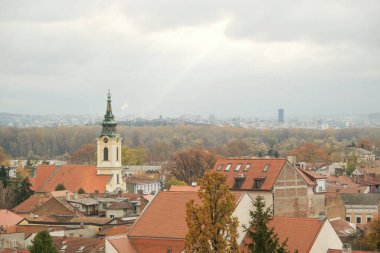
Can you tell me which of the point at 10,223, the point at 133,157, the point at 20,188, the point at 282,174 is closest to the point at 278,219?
the point at 282,174

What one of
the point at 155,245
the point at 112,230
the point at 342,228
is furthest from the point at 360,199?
the point at 155,245

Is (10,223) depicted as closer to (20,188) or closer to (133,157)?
(20,188)

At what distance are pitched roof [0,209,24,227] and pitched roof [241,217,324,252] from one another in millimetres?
28550

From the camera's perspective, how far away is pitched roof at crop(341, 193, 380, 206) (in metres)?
78.2

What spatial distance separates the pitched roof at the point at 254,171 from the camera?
184 ft

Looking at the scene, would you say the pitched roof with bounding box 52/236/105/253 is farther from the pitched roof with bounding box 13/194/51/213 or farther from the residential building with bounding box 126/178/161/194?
the residential building with bounding box 126/178/161/194

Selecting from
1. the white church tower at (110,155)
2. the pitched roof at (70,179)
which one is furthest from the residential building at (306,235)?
the white church tower at (110,155)

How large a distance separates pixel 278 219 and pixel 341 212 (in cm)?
3172

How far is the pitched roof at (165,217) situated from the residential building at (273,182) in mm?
9245

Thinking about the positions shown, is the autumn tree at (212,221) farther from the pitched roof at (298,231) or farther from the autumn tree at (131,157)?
the autumn tree at (131,157)

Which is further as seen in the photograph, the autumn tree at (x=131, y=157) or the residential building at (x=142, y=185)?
the autumn tree at (x=131, y=157)

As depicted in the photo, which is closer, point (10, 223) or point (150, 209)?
point (150, 209)

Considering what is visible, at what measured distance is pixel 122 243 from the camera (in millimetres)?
45531

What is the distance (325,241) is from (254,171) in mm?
14010
